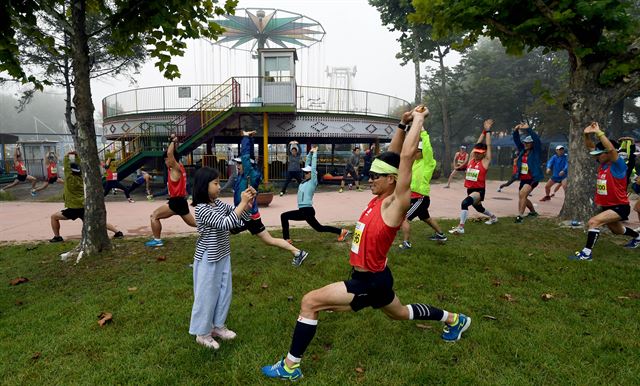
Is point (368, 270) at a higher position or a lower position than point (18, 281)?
higher

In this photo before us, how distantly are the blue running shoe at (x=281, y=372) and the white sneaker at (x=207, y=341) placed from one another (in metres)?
0.67

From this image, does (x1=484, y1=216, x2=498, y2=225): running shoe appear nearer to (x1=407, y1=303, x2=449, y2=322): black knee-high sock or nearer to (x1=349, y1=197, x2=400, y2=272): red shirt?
(x1=407, y1=303, x2=449, y2=322): black knee-high sock

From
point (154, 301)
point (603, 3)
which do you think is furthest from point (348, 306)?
point (603, 3)

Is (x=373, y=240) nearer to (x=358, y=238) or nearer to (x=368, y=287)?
(x=358, y=238)

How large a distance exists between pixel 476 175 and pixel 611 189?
2.41m

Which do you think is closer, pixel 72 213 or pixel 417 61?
pixel 72 213

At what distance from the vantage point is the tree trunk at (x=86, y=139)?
20.8ft

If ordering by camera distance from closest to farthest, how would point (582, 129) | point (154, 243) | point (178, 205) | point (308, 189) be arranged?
1. point (178, 205)
2. point (308, 189)
3. point (154, 243)
4. point (582, 129)

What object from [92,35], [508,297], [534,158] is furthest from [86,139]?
[534,158]

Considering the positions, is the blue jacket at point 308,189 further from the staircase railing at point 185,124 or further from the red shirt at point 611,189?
the staircase railing at point 185,124

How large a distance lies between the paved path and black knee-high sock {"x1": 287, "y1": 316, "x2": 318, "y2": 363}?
249 inches

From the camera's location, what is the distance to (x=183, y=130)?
2019 centimetres

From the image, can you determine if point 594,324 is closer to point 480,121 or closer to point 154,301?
point 154,301

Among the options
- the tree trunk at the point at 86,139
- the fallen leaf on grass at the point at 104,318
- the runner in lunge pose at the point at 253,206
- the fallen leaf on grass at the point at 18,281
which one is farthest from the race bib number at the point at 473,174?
the fallen leaf on grass at the point at 18,281
